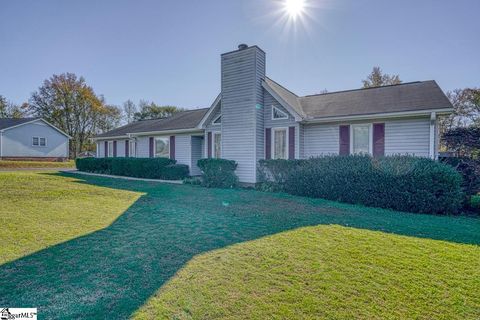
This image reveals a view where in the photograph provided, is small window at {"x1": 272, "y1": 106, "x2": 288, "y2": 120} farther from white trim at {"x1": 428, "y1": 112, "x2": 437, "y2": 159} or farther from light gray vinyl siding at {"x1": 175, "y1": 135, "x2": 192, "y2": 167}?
light gray vinyl siding at {"x1": 175, "y1": 135, "x2": 192, "y2": 167}

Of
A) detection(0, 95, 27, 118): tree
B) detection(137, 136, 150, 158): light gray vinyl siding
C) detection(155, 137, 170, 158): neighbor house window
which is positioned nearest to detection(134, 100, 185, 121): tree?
detection(0, 95, 27, 118): tree

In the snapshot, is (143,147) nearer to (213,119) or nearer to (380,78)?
(213,119)

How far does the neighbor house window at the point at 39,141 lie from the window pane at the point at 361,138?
123 ft

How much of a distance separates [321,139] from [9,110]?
56894 mm

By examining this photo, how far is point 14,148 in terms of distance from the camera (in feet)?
101

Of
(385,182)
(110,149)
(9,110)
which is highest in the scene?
(9,110)

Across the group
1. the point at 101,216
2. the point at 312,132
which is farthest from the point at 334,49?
the point at 101,216

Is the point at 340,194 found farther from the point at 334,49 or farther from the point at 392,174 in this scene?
Result: the point at 334,49

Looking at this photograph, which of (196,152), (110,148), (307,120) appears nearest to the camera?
(307,120)

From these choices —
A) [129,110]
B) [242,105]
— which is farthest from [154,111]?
[242,105]

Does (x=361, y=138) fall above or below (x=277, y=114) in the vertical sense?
below

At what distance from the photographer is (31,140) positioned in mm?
32188

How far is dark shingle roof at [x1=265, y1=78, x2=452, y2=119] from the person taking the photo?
34.1ft

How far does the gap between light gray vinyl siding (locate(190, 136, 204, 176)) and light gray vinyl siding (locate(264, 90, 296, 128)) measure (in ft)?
18.1
